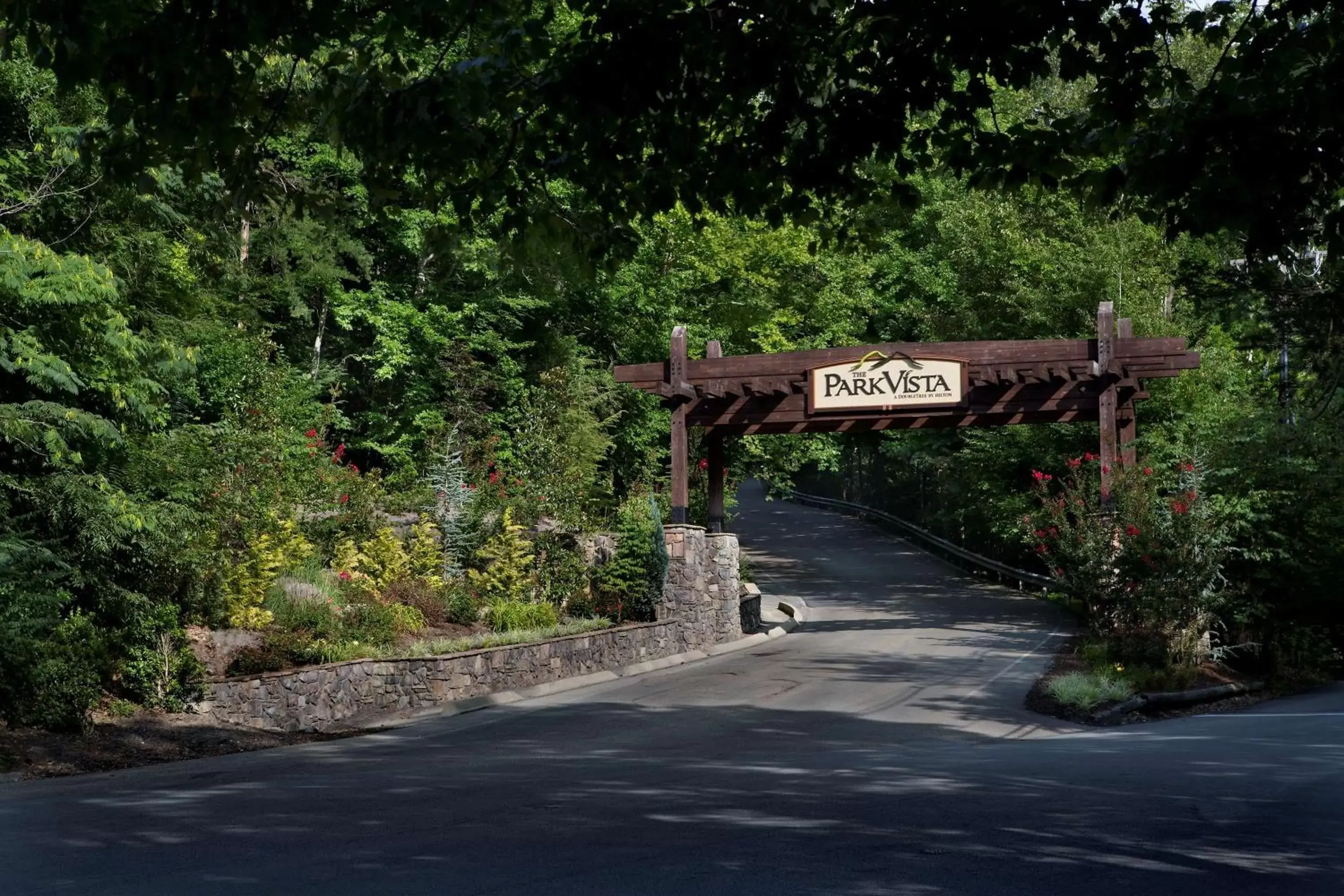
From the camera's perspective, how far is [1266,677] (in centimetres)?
2145

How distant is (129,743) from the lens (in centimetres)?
1432

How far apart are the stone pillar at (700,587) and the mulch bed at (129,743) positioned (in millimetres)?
9813

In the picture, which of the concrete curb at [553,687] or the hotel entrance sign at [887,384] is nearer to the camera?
the concrete curb at [553,687]

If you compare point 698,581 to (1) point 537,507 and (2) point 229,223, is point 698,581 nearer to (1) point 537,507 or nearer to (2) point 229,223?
(1) point 537,507

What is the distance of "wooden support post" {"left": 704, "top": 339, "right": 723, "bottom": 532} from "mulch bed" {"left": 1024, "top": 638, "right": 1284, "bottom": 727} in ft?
24.9

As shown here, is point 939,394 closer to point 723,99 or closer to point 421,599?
point 421,599

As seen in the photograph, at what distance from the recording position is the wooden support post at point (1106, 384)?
24250 mm

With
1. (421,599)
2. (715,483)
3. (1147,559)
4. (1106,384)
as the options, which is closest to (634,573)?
(715,483)

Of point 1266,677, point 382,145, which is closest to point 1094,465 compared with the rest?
point 1266,677

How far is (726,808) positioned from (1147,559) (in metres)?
12.8

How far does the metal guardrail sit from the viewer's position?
3628cm

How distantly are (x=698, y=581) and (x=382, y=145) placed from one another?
1694 centimetres

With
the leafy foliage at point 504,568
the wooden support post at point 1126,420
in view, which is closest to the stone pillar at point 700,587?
the leafy foliage at point 504,568

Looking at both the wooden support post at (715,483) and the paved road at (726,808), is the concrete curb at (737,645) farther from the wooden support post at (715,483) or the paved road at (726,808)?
the paved road at (726,808)
